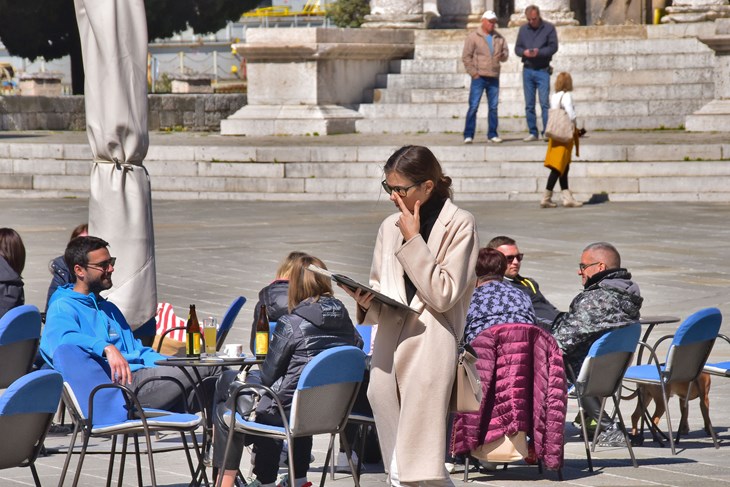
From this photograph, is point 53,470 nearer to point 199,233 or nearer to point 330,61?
point 199,233

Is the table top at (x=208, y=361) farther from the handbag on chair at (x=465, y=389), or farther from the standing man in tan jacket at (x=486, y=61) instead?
the standing man in tan jacket at (x=486, y=61)

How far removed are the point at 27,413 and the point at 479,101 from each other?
15.8m

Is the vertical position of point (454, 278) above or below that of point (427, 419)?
above

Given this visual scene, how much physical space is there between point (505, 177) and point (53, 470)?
12.8m

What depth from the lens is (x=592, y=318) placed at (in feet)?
24.3

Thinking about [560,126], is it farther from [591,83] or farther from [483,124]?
[591,83]

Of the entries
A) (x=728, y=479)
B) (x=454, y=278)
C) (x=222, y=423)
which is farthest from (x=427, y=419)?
(x=728, y=479)

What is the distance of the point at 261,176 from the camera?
1992cm

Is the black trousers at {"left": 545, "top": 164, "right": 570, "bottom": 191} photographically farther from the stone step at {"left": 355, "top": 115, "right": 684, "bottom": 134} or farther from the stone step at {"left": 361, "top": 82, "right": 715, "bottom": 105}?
the stone step at {"left": 361, "top": 82, "right": 715, "bottom": 105}

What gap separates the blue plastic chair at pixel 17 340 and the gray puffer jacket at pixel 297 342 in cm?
127

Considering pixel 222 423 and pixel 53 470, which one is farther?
pixel 53 470

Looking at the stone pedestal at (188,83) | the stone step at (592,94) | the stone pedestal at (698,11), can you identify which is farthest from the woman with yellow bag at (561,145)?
the stone pedestal at (188,83)

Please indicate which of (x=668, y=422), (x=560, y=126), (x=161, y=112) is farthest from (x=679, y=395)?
(x=161, y=112)

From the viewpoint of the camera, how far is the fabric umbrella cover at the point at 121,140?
25.5ft
